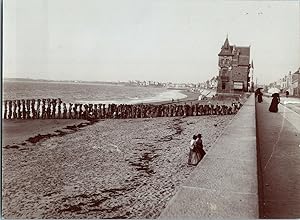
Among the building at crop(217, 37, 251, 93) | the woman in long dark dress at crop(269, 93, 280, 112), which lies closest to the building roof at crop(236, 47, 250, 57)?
the building at crop(217, 37, 251, 93)

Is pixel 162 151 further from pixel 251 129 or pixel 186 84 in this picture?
pixel 251 129

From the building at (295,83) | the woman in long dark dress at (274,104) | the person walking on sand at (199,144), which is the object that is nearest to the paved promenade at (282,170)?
the building at (295,83)

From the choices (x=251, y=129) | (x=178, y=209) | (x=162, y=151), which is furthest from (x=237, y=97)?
(x=178, y=209)

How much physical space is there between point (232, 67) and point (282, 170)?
82cm

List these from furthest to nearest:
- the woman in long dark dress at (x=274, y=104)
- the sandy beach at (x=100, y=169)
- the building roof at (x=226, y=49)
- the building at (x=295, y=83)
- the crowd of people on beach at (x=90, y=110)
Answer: the woman in long dark dress at (x=274, y=104), the building at (x=295, y=83), the building roof at (x=226, y=49), the crowd of people on beach at (x=90, y=110), the sandy beach at (x=100, y=169)

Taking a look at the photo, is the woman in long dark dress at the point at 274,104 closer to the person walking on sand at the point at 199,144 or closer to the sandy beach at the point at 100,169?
the sandy beach at the point at 100,169

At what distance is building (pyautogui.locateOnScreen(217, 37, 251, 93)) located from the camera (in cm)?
207

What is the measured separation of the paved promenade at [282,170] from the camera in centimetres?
185

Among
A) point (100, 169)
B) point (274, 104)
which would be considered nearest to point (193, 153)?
point (100, 169)

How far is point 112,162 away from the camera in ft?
6.36

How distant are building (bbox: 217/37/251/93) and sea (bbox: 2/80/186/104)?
14.1 inches

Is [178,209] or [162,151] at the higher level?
[162,151]

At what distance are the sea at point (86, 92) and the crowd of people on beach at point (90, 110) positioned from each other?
0.03m

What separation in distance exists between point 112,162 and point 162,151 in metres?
0.30
